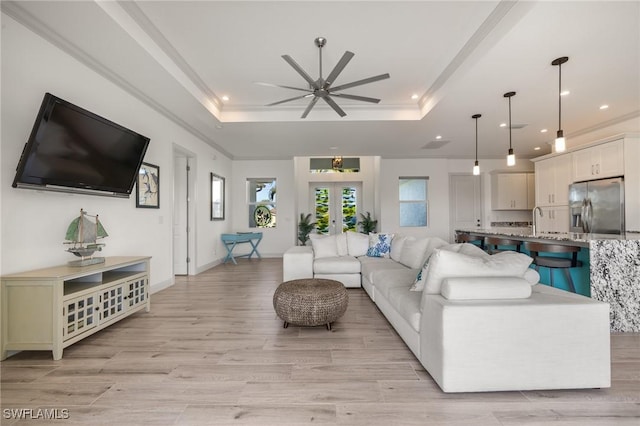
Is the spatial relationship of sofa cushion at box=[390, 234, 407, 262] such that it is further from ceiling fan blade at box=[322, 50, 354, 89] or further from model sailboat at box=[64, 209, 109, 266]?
model sailboat at box=[64, 209, 109, 266]

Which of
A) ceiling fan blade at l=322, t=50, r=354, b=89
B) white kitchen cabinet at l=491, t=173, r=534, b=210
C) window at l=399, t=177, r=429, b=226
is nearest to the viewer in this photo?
ceiling fan blade at l=322, t=50, r=354, b=89

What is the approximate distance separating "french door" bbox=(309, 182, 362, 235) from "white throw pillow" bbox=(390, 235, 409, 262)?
4163 millimetres

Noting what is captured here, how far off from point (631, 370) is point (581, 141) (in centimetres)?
508

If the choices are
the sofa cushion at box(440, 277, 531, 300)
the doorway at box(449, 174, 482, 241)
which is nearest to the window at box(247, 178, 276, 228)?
the doorway at box(449, 174, 482, 241)

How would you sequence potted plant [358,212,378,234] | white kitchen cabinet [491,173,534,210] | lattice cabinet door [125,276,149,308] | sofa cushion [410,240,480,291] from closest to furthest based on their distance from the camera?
1. sofa cushion [410,240,480,291]
2. lattice cabinet door [125,276,149,308]
3. white kitchen cabinet [491,173,534,210]
4. potted plant [358,212,378,234]

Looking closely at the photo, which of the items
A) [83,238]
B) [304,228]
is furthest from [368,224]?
[83,238]

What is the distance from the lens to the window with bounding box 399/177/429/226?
7.30m

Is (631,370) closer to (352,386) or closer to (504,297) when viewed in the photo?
(504,297)

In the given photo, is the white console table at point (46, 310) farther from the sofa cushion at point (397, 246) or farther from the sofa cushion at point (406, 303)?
the sofa cushion at point (397, 246)

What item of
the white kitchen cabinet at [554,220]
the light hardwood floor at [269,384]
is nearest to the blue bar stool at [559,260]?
the light hardwood floor at [269,384]

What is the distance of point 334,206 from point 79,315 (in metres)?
6.68

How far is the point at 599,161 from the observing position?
4512 millimetres

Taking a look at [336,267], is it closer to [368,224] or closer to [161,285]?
[161,285]

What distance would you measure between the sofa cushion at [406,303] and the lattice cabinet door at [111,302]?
2531 millimetres
